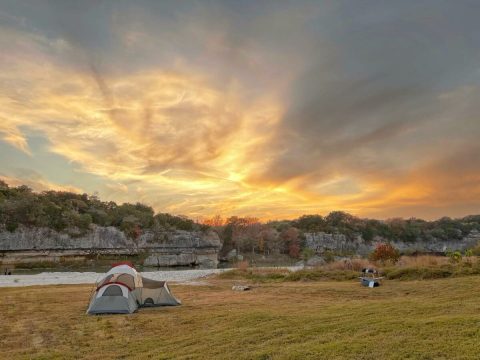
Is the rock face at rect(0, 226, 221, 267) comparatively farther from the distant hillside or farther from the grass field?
the grass field

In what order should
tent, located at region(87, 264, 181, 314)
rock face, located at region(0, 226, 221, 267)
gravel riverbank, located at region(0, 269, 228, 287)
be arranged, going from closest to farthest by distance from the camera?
tent, located at region(87, 264, 181, 314)
gravel riverbank, located at region(0, 269, 228, 287)
rock face, located at region(0, 226, 221, 267)

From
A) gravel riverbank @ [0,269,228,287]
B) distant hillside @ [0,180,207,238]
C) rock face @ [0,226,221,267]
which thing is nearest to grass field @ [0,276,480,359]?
gravel riverbank @ [0,269,228,287]

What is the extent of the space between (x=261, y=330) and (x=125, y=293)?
8.01m

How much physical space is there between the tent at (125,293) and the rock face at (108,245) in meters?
50.0

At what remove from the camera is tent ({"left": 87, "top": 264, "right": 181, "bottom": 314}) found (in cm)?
1634

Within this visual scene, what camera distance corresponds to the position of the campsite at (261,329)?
27.4 ft

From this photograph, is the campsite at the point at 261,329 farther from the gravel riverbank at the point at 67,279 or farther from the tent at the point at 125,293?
the gravel riverbank at the point at 67,279

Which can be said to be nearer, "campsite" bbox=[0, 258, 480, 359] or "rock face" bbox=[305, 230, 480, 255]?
"campsite" bbox=[0, 258, 480, 359]

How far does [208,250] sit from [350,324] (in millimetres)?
71548

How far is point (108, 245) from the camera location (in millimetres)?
73062

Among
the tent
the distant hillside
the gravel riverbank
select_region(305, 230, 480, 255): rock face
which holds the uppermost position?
the distant hillside

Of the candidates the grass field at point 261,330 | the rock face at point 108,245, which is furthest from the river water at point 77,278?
the rock face at point 108,245

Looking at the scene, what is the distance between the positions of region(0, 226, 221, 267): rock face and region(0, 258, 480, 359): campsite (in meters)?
47.8

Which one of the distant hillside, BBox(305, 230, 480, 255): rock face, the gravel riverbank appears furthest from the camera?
BBox(305, 230, 480, 255): rock face
